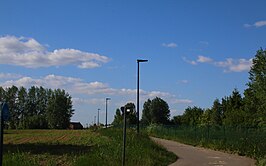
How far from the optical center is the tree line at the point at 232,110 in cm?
4369

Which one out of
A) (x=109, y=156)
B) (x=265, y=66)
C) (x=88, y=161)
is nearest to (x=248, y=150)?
(x=109, y=156)

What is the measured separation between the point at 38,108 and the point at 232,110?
91617 mm

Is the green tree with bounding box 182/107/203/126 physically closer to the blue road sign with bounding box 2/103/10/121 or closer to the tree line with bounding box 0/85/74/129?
the tree line with bounding box 0/85/74/129

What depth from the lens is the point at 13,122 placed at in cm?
13688

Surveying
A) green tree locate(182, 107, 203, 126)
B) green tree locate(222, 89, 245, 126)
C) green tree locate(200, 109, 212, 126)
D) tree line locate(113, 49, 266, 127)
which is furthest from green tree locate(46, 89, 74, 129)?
green tree locate(222, 89, 245, 126)

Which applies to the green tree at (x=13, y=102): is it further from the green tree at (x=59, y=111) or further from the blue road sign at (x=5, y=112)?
the blue road sign at (x=5, y=112)

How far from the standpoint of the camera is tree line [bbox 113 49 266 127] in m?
43.7

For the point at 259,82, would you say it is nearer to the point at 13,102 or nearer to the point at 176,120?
the point at 176,120

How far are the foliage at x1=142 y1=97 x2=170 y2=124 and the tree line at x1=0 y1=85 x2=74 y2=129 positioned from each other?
3193cm

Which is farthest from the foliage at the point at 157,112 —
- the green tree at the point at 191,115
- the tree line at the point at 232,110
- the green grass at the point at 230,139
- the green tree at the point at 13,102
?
the green grass at the point at 230,139

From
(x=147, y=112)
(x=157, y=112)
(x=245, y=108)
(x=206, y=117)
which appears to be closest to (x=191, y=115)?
(x=206, y=117)

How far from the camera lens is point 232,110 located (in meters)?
70.5

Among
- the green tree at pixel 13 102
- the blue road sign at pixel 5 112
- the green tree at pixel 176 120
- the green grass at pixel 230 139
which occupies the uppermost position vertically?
the green tree at pixel 13 102

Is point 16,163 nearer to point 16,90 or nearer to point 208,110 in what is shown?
point 208,110
